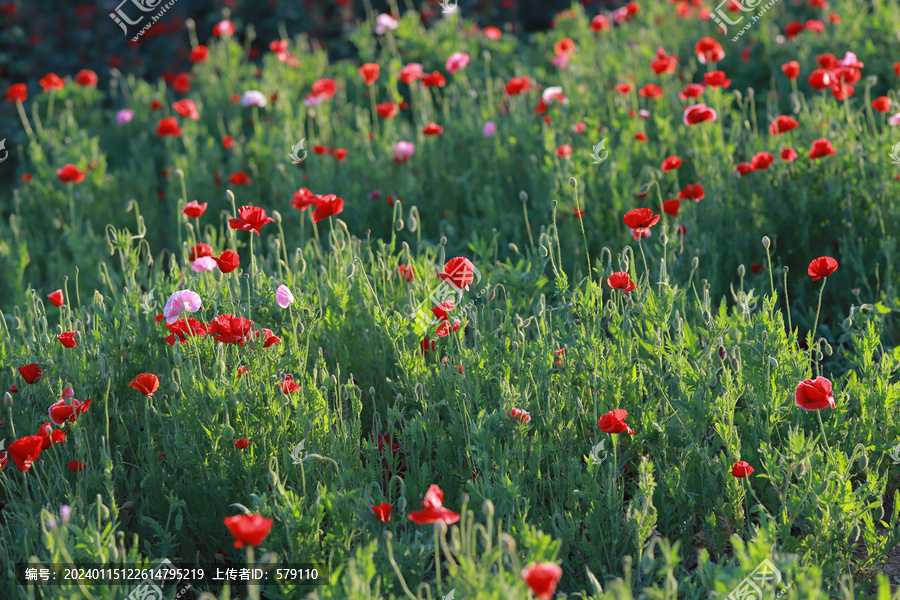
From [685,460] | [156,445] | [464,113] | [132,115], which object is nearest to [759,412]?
[685,460]

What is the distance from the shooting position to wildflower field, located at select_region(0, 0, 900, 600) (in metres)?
2.04

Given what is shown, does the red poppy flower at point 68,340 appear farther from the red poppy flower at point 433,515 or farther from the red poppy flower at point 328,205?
the red poppy flower at point 433,515

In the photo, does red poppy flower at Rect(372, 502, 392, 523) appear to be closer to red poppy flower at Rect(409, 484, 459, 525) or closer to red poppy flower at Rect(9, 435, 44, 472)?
red poppy flower at Rect(409, 484, 459, 525)

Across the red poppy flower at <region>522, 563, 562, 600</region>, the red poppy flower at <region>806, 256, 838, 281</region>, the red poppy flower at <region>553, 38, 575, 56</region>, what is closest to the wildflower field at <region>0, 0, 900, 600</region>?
the red poppy flower at <region>522, 563, 562, 600</region>

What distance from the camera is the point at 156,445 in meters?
2.44

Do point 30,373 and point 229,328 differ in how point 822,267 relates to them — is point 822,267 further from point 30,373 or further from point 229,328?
point 30,373

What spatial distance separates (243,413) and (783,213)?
244cm

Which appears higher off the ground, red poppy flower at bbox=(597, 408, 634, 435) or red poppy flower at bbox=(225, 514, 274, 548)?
red poppy flower at bbox=(225, 514, 274, 548)

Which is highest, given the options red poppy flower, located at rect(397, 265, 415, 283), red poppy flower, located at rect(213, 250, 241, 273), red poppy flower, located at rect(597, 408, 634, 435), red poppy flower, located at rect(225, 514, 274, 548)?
red poppy flower, located at rect(213, 250, 241, 273)

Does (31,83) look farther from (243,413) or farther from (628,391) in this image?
(628,391)

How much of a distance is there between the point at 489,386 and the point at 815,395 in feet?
3.13

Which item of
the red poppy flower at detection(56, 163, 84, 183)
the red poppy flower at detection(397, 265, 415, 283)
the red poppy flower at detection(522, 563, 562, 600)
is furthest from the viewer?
the red poppy flower at detection(56, 163, 84, 183)

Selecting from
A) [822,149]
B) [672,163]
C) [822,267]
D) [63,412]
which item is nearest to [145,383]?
[63,412]

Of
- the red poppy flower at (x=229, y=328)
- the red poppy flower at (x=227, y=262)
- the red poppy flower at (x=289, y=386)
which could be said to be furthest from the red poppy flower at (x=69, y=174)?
the red poppy flower at (x=289, y=386)
